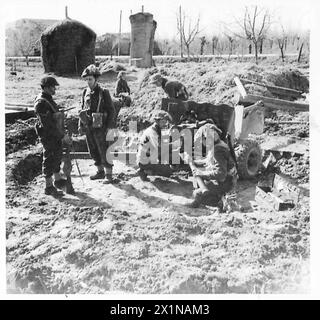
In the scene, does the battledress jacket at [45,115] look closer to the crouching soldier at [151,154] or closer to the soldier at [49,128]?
the soldier at [49,128]

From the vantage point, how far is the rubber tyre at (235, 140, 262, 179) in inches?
272

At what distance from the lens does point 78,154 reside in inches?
324

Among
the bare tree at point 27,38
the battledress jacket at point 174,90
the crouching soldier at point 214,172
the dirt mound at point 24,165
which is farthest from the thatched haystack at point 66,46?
the crouching soldier at point 214,172

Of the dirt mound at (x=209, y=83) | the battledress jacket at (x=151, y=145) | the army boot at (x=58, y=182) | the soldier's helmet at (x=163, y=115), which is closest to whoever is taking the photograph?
the army boot at (x=58, y=182)

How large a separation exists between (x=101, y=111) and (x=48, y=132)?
0.97m

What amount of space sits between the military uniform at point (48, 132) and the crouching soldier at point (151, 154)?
4.65 ft

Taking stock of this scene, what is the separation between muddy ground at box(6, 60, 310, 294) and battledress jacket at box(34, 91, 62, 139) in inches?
41.8

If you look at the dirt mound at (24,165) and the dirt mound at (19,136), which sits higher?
the dirt mound at (19,136)

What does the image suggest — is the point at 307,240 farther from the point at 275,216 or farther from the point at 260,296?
the point at 260,296

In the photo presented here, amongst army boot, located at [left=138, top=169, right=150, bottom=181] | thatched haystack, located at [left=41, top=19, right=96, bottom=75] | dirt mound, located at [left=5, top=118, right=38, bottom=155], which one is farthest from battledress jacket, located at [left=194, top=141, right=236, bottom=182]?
thatched haystack, located at [left=41, top=19, right=96, bottom=75]

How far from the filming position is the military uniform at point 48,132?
5.86m

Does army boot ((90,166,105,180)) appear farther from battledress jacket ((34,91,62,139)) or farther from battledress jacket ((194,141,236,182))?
battledress jacket ((194,141,236,182))

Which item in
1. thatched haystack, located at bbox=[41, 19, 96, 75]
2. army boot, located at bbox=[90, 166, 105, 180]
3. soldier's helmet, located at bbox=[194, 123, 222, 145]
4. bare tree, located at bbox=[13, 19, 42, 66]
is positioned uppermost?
bare tree, located at bbox=[13, 19, 42, 66]

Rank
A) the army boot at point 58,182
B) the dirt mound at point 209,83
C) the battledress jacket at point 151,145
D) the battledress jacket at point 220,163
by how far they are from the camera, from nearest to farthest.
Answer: the battledress jacket at point 220,163
the army boot at point 58,182
the battledress jacket at point 151,145
the dirt mound at point 209,83
